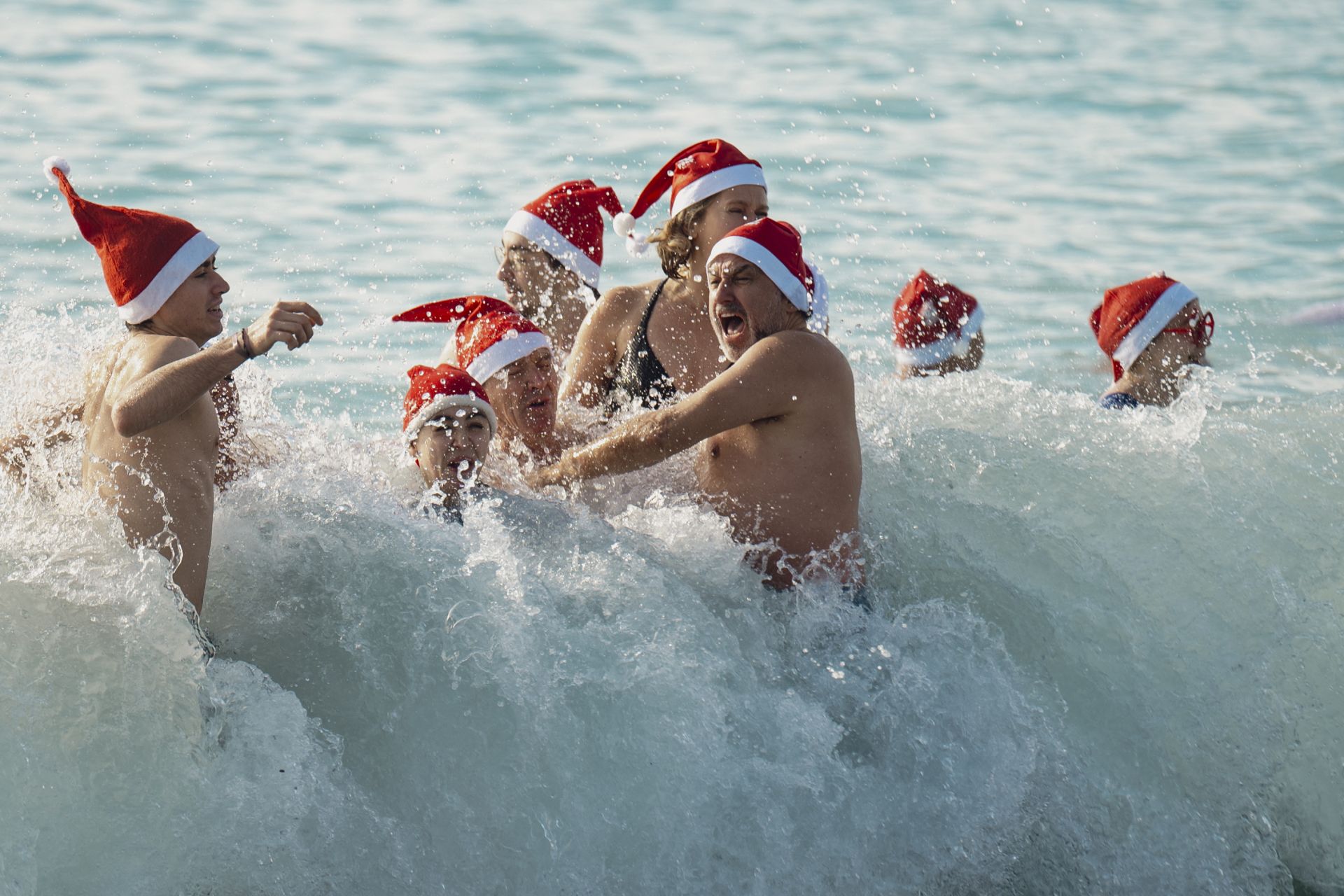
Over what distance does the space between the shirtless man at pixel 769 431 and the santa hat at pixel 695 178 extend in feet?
3.24

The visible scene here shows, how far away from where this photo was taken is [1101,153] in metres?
13.8

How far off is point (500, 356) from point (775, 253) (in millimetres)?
1161

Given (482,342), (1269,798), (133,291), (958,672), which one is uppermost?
(133,291)

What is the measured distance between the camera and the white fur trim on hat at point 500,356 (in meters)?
5.41

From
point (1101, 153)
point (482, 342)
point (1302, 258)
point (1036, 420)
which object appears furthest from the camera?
point (1101, 153)

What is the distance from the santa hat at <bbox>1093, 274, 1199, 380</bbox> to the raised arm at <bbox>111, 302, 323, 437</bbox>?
4132mm

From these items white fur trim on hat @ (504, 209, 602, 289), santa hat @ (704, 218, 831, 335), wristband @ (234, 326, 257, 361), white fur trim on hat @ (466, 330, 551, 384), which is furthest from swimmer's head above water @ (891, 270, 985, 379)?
wristband @ (234, 326, 257, 361)

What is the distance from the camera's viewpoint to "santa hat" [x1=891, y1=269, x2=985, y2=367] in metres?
7.24

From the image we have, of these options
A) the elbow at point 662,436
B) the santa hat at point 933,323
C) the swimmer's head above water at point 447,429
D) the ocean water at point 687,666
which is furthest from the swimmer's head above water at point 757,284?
the santa hat at point 933,323

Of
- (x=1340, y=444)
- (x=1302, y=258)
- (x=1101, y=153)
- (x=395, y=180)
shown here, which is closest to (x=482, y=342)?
(x=1340, y=444)

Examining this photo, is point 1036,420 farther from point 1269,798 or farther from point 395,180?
point 395,180

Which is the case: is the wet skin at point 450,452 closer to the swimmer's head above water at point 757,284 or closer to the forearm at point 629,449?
the forearm at point 629,449

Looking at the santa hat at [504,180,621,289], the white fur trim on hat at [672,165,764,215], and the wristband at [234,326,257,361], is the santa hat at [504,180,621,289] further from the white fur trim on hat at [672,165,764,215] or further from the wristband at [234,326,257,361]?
the wristband at [234,326,257,361]

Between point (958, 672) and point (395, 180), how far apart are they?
8.17m
